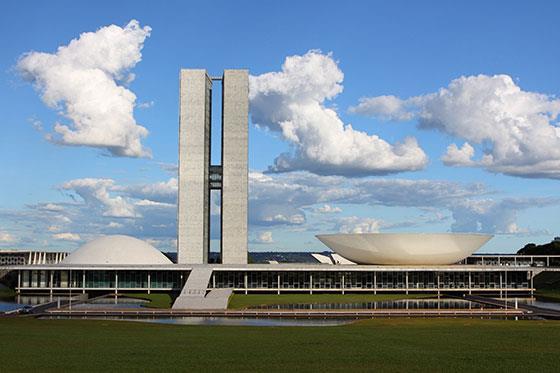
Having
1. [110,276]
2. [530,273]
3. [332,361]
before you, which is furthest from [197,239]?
[332,361]

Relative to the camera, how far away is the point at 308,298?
57.5m

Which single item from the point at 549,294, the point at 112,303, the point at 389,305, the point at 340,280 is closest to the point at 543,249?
the point at 549,294

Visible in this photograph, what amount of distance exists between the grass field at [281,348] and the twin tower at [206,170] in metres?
36.6

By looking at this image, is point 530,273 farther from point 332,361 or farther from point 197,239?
point 332,361

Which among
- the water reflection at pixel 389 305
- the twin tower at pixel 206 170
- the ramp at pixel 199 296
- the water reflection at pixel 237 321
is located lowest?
the water reflection at pixel 237 321

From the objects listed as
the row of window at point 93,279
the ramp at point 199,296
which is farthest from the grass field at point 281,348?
the row of window at point 93,279

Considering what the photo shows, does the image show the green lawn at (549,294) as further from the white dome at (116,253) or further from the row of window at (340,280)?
the white dome at (116,253)

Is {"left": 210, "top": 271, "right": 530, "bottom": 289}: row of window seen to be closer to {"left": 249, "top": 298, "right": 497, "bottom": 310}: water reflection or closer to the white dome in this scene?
the white dome

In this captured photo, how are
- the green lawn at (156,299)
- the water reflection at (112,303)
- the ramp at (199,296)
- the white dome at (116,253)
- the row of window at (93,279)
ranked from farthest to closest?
the white dome at (116,253), the row of window at (93,279), the green lawn at (156,299), the water reflection at (112,303), the ramp at (199,296)

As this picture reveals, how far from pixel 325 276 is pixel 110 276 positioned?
19004 millimetres

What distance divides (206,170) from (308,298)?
20243 millimetres

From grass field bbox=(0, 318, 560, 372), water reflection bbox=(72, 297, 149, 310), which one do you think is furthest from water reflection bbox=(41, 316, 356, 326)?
water reflection bbox=(72, 297, 149, 310)

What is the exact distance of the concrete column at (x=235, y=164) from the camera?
70.4 metres

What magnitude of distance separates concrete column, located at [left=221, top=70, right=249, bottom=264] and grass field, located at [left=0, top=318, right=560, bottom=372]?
36.7m
